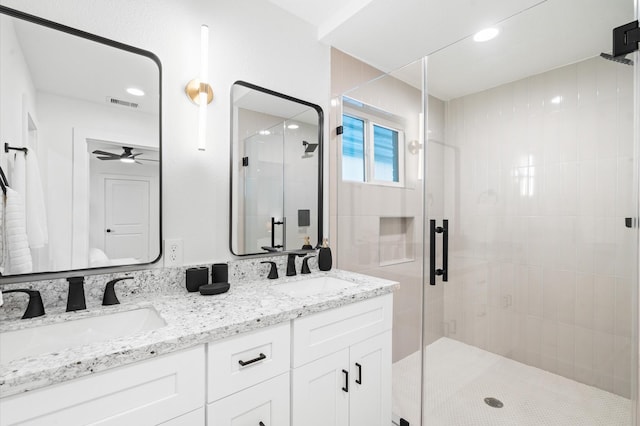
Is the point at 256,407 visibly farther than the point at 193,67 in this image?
No

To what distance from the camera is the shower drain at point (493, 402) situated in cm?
158

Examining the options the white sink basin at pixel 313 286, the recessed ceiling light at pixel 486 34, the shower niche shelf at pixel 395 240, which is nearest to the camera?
the recessed ceiling light at pixel 486 34

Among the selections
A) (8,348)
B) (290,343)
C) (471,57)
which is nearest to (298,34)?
(471,57)

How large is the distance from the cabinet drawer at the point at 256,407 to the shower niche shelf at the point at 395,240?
42.9 inches

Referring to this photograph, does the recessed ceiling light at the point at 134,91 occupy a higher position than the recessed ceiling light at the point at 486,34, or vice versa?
the recessed ceiling light at the point at 486,34

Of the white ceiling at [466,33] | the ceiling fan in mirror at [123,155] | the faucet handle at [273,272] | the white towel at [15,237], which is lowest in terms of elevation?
the faucet handle at [273,272]

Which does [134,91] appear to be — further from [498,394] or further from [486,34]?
[498,394]

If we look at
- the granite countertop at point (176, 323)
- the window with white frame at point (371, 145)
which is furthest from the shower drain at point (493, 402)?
the window with white frame at point (371, 145)

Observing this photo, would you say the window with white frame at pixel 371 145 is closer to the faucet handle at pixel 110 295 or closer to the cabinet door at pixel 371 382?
the cabinet door at pixel 371 382

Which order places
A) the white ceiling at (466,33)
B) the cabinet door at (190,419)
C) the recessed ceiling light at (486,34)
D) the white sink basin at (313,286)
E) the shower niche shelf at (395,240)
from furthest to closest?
the shower niche shelf at (395,240)
the white sink basin at (313,286)
the recessed ceiling light at (486,34)
the white ceiling at (466,33)
the cabinet door at (190,419)

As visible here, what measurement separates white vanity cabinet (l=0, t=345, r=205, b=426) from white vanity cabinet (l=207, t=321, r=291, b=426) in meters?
0.05

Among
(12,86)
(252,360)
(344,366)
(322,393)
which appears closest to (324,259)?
(344,366)

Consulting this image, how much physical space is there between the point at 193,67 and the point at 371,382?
1784mm

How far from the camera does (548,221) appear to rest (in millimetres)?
1450
